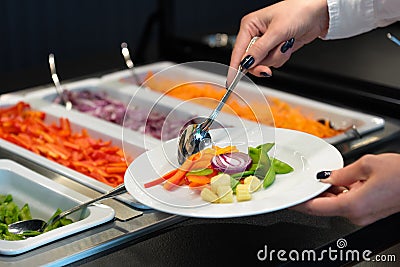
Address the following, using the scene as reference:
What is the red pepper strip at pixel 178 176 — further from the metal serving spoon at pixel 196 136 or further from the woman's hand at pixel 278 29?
the woman's hand at pixel 278 29

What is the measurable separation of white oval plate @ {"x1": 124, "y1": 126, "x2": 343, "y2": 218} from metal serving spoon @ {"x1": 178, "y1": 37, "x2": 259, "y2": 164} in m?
0.01

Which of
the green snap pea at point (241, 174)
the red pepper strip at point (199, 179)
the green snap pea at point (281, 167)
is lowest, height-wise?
the red pepper strip at point (199, 179)

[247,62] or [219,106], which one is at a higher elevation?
[247,62]

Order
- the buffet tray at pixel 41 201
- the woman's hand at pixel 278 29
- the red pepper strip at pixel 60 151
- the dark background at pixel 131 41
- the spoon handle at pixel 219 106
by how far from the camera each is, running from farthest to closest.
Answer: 1. the dark background at pixel 131 41
2. the red pepper strip at pixel 60 151
3. the woman's hand at pixel 278 29
4. the spoon handle at pixel 219 106
5. the buffet tray at pixel 41 201

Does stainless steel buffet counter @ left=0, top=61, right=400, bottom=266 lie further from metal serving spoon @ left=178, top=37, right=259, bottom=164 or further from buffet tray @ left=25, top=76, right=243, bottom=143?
buffet tray @ left=25, top=76, right=243, bottom=143

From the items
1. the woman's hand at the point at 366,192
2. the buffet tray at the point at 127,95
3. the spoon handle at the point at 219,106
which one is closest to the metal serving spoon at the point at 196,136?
the spoon handle at the point at 219,106

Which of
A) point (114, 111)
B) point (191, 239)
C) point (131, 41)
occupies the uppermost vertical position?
point (131, 41)

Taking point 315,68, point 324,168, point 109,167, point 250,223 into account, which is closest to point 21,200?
point 109,167

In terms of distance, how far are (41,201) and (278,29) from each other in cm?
57

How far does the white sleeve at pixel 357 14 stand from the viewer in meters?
1.59

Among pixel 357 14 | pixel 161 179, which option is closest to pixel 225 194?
pixel 161 179

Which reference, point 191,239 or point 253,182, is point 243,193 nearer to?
point 253,182

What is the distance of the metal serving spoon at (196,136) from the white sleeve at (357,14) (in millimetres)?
307

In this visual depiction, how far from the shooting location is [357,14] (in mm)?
1623
